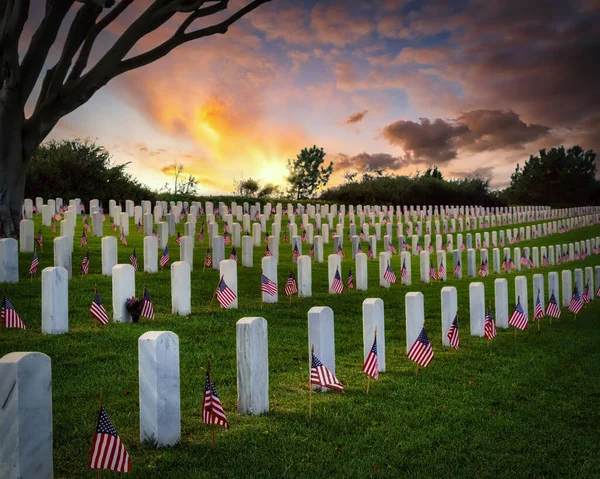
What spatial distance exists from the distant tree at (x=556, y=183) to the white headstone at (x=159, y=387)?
269ft

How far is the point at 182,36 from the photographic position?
1709cm

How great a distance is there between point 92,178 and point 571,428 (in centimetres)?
2893

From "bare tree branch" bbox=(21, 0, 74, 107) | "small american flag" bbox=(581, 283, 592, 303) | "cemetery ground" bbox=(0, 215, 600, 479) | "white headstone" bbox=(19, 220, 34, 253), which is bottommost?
"cemetery ground" bbox=(0, 215, 600, 479)

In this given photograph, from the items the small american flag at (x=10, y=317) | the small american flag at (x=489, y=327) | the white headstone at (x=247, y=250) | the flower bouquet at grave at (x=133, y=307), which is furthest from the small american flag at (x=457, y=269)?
the small american flag at (x=10, y=317)

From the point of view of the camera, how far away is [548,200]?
83625 mm

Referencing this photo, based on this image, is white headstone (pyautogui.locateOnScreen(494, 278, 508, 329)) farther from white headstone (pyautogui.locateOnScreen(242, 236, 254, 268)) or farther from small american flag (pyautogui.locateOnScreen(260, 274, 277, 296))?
white headstone (pyautogui.locateOnScreen(242, 236, 254, 268))

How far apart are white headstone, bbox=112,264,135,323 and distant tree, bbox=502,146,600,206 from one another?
7818cm

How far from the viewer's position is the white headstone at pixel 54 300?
8.51m

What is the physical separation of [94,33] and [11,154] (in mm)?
3937

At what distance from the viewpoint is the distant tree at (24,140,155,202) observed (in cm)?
2906

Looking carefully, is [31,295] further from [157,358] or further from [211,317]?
[157,358]

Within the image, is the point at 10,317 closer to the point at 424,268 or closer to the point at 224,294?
the point at 224,294

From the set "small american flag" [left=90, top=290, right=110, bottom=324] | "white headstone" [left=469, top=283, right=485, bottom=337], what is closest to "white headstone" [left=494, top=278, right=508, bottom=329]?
"white headstone" [left=469, top=283, right=485, bottom=337]

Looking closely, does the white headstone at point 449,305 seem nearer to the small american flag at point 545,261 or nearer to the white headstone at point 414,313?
the white headstone at point 414,313
